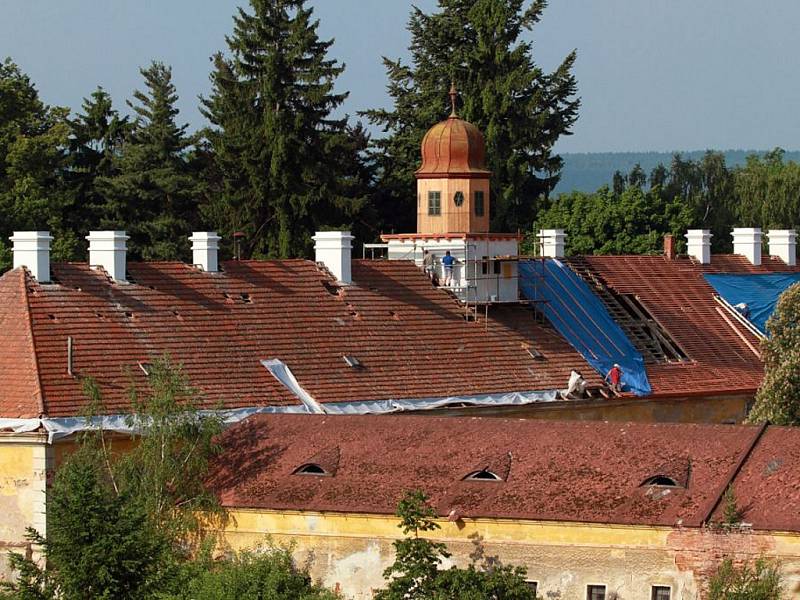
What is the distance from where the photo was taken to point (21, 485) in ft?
154

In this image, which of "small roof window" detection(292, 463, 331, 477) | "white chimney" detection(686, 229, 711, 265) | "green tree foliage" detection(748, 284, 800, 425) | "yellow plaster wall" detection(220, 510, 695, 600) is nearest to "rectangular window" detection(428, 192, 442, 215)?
"white chimney" detection(686, 229, 711, 265)

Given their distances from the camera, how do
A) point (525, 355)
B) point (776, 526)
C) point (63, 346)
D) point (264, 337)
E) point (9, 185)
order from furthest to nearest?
point (9, 185)
point (525, 355)
point (264, 337)
point (63, 346)
point (776, 526)

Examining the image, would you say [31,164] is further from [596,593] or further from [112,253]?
[596,593]

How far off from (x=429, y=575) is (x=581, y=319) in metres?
22.5

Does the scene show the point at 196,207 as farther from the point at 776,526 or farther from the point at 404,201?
the point at 776,526

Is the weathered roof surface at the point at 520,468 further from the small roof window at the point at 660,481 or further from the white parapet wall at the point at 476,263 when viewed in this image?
the white parapet wall at the point at 476,263

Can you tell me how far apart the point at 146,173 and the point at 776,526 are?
46.9m

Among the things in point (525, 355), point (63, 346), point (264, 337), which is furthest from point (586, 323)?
point (63, 346)

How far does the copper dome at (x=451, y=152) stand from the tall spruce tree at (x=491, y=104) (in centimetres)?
2140

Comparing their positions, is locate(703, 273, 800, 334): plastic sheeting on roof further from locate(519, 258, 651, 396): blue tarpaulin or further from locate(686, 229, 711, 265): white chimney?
locate(519, 258, 651, 396): blue tarpaulin

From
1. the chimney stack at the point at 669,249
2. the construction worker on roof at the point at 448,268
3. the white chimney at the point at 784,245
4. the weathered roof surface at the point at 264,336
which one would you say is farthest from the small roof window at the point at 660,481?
the white chimney at the point at 784,245

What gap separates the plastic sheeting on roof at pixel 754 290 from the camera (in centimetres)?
6694

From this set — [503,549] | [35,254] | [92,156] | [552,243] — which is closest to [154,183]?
[92,156]

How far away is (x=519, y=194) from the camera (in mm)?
87125
